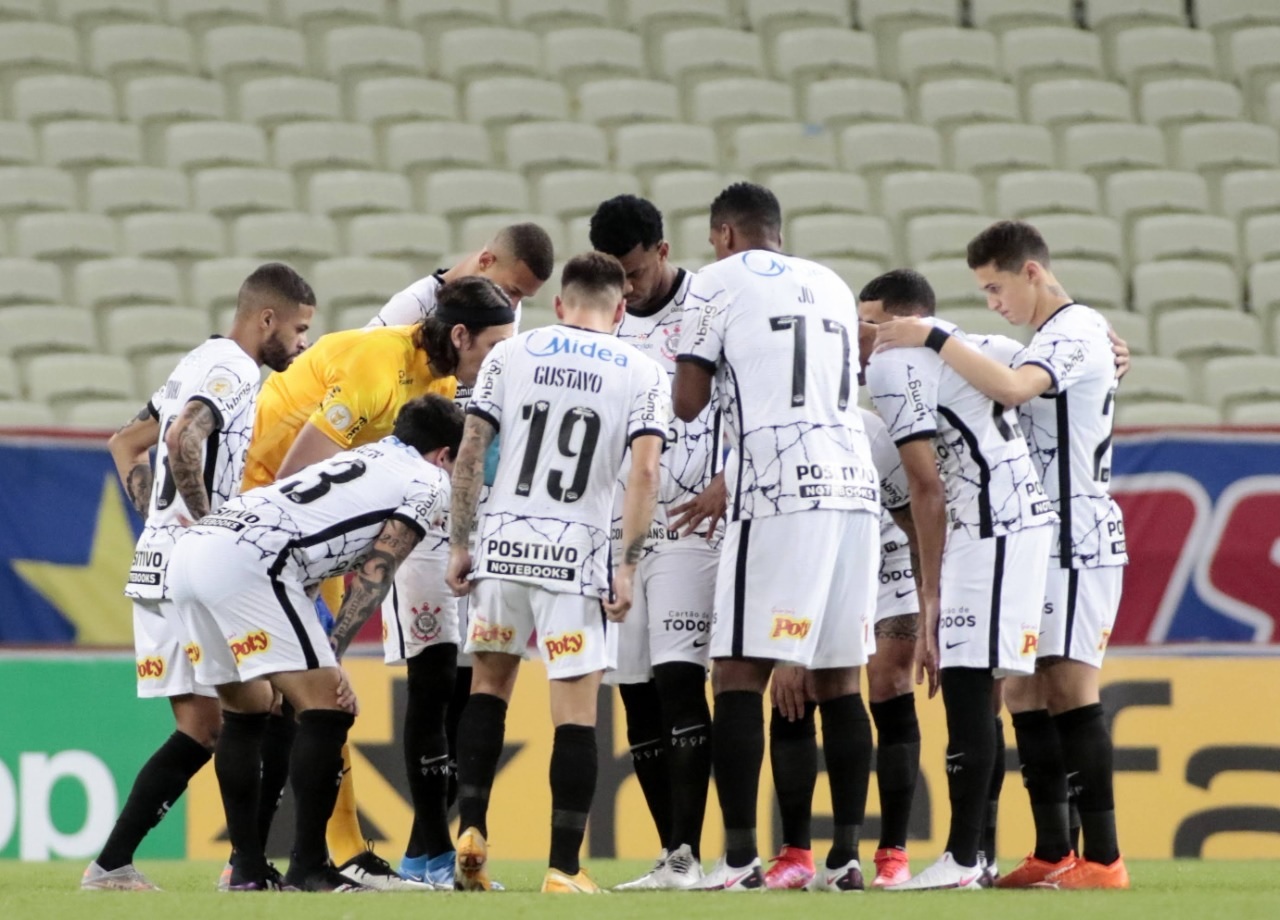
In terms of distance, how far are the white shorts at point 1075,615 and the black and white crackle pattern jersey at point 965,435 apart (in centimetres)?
26

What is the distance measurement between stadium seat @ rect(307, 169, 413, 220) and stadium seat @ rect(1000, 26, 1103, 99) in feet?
14.7

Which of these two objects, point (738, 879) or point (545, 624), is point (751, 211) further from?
point (738, 879)

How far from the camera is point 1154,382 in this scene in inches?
460

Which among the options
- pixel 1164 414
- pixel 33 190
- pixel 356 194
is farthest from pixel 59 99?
pixel 1164 414


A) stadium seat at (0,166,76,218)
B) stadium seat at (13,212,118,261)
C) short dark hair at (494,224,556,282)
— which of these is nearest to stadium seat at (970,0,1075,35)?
stadium seat at (13,212,118,261)

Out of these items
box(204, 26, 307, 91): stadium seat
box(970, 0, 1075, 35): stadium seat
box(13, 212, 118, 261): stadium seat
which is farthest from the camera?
box(970, 0, 1075, 35): stadium seat

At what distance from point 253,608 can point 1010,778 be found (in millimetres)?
4121

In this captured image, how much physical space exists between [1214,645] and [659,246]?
3689mm

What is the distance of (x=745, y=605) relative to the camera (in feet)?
19.2

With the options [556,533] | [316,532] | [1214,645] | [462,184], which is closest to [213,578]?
[316,532]


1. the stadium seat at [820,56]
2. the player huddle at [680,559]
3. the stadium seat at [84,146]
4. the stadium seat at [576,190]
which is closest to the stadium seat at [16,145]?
the stadium seat at [84,146]

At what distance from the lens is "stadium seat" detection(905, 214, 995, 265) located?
41.3ft

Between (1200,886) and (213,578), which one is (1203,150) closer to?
(1200,886)

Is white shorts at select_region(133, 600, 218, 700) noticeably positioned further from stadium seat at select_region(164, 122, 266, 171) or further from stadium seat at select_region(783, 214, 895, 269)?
stadium seat at select_region(164, 122, 266, 171)
